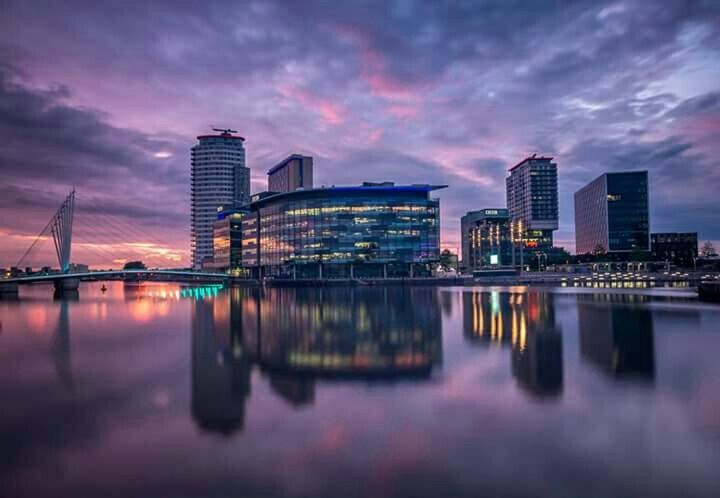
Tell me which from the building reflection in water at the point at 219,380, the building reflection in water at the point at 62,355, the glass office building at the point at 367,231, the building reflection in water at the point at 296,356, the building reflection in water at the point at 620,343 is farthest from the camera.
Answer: the glass office building at the point at 367,231

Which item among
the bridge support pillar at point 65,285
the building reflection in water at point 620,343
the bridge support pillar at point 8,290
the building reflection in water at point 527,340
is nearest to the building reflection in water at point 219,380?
the building reflection in water at point 527,340

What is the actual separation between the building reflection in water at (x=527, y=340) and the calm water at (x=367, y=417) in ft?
0.59

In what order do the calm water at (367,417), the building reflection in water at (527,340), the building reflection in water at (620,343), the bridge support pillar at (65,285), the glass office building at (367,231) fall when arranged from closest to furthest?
1. the calm water at (367,417)
2. the building reflection in water at (527,340)
3. the building reflection in water at (620,343)
4. the bridge support pillar at (65,285)
5. the glass office building at (367,231)

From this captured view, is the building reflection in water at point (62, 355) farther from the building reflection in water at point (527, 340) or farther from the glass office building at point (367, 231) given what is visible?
the glass office building at point (367, 231)

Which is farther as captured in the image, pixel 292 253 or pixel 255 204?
pixel 255 204

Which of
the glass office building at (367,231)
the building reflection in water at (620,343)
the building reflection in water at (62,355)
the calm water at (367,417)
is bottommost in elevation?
the building reflection in water at (62,355)

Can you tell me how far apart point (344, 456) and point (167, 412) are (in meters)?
7.35

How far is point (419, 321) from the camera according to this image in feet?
132

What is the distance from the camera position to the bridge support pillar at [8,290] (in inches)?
4102

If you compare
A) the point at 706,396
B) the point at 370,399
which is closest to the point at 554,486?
the point at 370,399

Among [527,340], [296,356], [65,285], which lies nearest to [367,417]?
[296,356]

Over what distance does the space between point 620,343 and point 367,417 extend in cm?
2009

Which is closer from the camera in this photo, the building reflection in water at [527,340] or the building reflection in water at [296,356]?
the building reflection in water at [296,356]

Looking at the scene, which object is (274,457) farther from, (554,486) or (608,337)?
(608,337)
